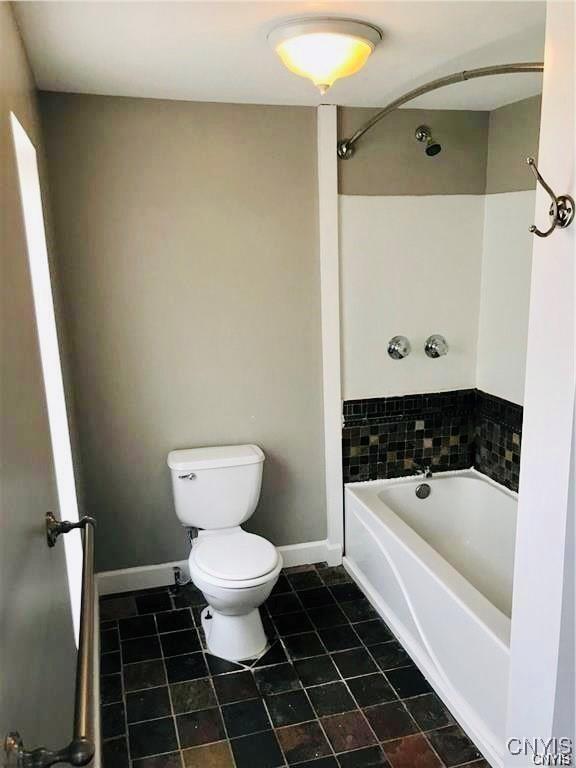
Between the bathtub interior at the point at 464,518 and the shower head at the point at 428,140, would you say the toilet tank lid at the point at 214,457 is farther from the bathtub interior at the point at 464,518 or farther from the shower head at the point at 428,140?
the shower head at the point at 428,140

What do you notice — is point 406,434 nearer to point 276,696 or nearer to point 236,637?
point 236,637

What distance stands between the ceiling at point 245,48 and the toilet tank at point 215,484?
1.52 meters

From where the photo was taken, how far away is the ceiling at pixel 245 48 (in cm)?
173

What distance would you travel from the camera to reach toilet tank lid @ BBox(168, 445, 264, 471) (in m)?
2.79

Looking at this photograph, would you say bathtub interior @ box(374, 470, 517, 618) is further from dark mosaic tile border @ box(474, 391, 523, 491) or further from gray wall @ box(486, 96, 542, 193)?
gray wall @ box(486, 96, 542, 193)

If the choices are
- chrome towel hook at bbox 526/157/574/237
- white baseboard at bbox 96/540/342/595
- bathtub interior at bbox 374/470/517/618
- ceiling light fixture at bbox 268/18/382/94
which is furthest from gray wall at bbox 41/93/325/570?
chrome towel hook at bbox 526/157/574/237

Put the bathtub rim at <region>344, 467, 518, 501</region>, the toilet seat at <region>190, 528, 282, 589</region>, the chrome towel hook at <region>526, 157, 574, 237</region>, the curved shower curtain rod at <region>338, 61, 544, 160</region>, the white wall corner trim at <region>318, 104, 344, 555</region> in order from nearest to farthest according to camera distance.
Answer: the chrome towel hook at <region>526, 157, 574, 237</region> → the curved shower curtain rod at <region>338, 61, 544, 160</region> → the toilet seat at <region>190, 528, 282, 589</region> → the white wall corner trim at <region>318, 104, 344, 555</region> → the bathtub rim at <region>344, 467, 518, 501</region>

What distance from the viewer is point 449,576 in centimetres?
234

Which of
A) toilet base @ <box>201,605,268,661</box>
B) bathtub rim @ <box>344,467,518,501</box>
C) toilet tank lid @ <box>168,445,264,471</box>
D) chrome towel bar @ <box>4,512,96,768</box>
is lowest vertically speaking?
toilet base @ <box>201,605,268,661</box>

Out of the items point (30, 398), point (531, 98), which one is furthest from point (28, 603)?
point (531, 98)

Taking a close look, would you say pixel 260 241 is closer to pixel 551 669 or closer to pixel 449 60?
pixel 449 60

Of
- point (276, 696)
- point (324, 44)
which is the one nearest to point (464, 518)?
point (276, 696)

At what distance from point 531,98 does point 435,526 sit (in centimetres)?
202

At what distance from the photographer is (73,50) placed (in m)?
2.03
